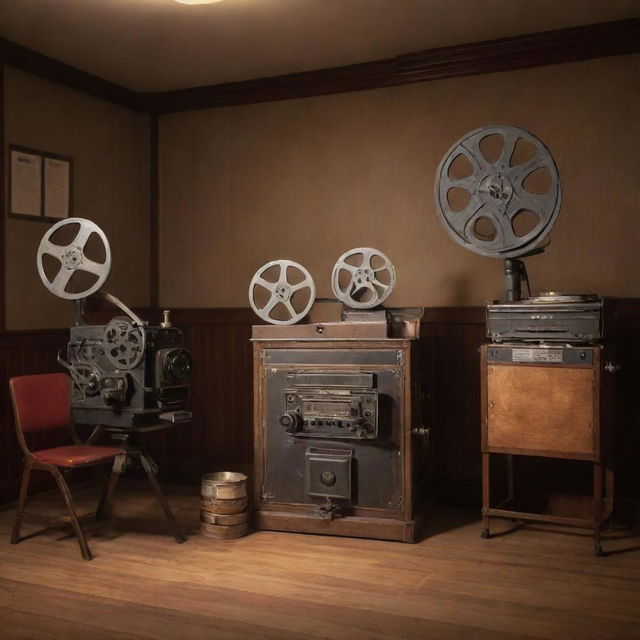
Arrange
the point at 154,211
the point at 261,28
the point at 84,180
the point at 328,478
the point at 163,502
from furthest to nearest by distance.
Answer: the point at 154,211 → the point at 84,180 → the point at 261,28 → the point at 328,478 → the point at 163,502

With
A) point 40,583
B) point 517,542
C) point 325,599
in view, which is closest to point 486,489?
point 517,542

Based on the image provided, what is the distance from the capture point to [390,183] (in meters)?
4.58

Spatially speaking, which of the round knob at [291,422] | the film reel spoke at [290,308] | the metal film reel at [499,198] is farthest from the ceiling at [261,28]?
the round knob at [291,422]

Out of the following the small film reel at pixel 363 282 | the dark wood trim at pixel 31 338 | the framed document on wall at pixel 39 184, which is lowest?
the dark wood trim at pixel 31 338

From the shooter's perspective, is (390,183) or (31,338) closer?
(31,338)

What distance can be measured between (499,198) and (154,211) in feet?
8.27

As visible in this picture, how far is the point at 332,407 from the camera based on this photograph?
12.2ft

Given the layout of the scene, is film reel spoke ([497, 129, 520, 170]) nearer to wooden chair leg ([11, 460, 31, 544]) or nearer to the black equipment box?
the black equipment box

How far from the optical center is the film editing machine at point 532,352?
346 cm

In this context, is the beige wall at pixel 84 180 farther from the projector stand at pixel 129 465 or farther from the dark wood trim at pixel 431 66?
the projector stand at pixel 129 465

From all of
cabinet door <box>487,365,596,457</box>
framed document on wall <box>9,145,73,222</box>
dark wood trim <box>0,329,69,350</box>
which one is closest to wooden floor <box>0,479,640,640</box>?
cabinet door <box>487,365,596,457</box>

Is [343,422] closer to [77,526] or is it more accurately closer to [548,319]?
[548,319]

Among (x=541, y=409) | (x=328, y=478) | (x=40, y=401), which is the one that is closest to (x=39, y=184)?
(x=40, y=401)

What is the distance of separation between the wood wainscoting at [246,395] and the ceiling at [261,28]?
1513 millimetres
